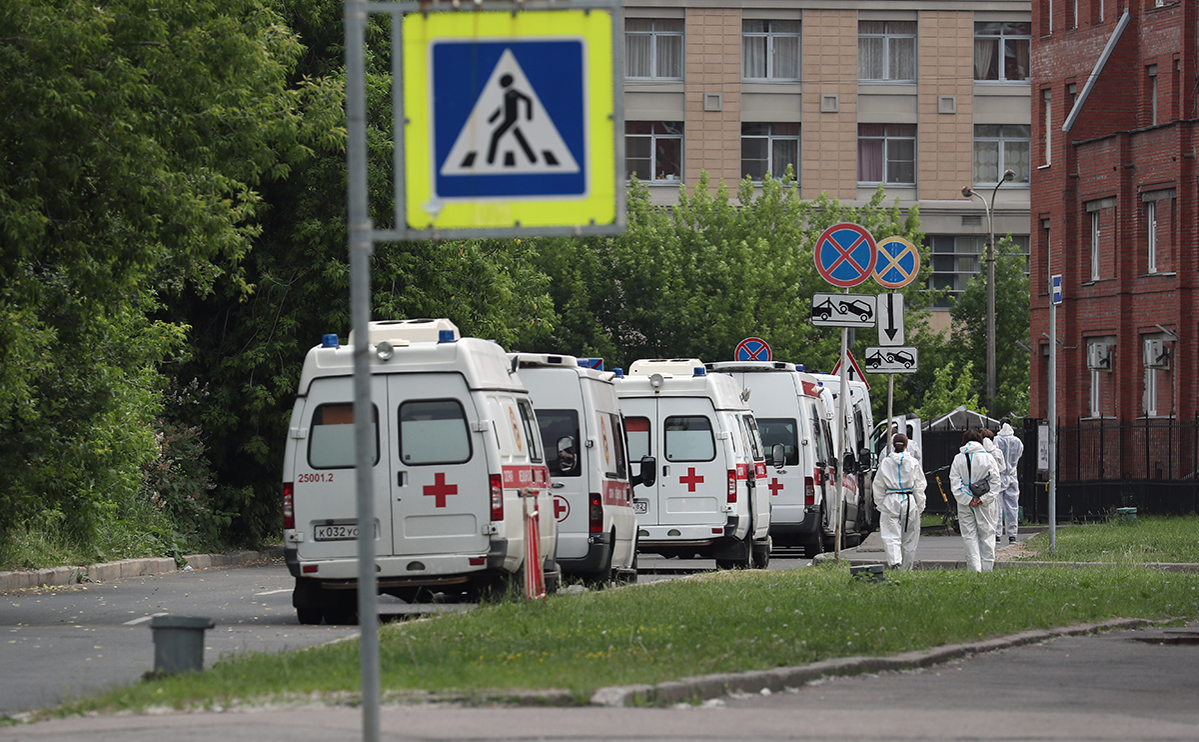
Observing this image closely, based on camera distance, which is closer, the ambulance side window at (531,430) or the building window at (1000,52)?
the ambulance side window at (531,430)

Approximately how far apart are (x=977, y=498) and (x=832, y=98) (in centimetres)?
4794

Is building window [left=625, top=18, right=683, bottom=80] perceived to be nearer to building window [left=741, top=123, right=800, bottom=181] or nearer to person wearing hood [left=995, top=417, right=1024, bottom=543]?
building window [left=741, top=123, right=800, bottom=181]

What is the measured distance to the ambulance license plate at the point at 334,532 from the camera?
16.0 meters

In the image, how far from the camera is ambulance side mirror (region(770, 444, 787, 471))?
2720 cm

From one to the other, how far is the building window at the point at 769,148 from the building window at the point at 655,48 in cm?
324

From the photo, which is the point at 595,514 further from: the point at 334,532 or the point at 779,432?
the point at 779,432

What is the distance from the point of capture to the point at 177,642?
10.5 meters

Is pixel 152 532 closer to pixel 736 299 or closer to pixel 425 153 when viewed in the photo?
pixel 425 153

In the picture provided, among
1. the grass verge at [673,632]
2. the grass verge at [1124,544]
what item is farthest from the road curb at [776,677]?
the grass verge at [1124,544]

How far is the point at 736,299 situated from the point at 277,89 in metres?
35.1

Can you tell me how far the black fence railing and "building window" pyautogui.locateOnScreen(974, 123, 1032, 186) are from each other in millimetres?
25259

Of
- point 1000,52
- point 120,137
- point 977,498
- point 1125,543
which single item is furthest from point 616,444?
point 1000,52

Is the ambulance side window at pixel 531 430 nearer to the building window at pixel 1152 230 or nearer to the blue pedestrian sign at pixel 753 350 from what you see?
the blue pedestrian sign at pixel 753 350

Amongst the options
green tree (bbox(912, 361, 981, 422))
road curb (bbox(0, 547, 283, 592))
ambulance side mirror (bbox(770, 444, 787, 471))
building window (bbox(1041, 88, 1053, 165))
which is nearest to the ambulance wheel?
ambulance side mirror (bbox(770, 444, 787, 471))
